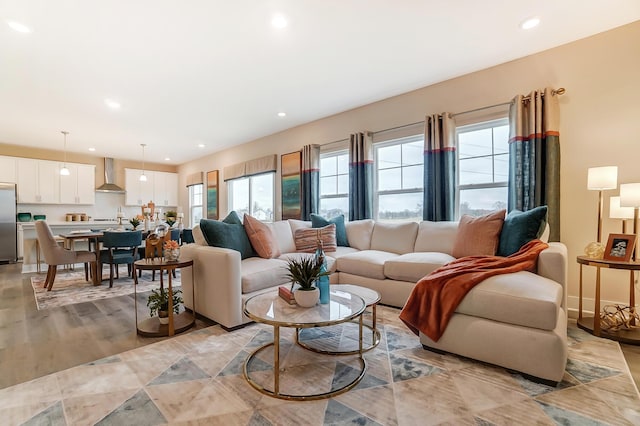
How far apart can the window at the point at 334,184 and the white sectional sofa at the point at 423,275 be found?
818mm

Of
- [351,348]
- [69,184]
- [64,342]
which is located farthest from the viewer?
[69,184]

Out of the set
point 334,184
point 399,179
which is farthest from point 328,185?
point 399,179

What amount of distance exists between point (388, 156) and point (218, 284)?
9.65ft

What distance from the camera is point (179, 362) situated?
1946 millimetres

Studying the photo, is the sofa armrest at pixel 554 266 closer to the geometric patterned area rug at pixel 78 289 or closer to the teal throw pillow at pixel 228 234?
the teal throw pillow at pixel 228 234

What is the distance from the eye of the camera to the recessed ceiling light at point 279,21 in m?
2.40

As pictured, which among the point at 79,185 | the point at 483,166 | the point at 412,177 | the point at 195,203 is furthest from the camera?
the point at 195,203

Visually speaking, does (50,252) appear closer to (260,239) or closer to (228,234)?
(228,234)

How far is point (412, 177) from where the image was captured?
4055mm

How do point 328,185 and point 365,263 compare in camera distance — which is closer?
point 365,263

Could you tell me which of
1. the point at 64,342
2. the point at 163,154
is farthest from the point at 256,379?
the point at 163,154

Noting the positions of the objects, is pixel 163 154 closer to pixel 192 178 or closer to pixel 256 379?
pixel 192 178

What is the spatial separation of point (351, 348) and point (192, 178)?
23.5 ft

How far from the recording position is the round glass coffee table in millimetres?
1544
